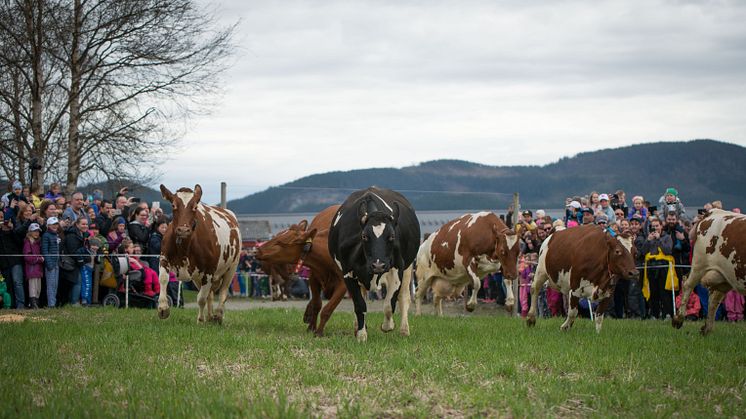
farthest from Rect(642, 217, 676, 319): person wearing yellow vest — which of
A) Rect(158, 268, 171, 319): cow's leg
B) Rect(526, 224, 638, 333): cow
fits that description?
Rect(158, 268, 171, 319): cow's leg

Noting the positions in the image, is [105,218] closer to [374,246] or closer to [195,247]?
[195,247]

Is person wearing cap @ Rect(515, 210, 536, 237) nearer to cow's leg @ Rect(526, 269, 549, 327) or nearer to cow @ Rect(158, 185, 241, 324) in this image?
cow's leg @ Rect(526, 269, 549, 327)

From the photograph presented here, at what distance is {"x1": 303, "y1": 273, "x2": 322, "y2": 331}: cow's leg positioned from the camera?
49.1ft

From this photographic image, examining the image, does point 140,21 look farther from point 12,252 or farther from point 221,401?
point 221,401

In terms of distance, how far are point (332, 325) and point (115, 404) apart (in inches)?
332

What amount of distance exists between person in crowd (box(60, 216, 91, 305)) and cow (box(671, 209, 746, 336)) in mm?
12236

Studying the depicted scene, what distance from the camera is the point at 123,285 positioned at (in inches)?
835

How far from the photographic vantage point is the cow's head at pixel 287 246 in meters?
15.5

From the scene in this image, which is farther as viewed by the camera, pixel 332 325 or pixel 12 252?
pixel 12 252

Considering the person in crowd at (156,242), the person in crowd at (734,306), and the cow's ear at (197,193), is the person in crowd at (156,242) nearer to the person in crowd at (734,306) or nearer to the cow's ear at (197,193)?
the cow's ear at (197,193)

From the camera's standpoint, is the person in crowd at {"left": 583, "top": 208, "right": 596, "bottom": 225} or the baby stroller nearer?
the baby stroller

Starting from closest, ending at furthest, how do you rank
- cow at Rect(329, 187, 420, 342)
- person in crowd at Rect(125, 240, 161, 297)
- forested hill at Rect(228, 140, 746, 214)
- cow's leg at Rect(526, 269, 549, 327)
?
cow at Rect(329, 187, 420, 342) → cow's leg at Rect(526, 269, 549, 327) → person in crowd at Rect(125, 240, 161, 297) → forested hill at Rect(228, 140, 746, 214)

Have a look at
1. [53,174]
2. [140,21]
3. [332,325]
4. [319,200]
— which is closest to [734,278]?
[332,325]

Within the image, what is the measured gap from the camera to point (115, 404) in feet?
26.2
